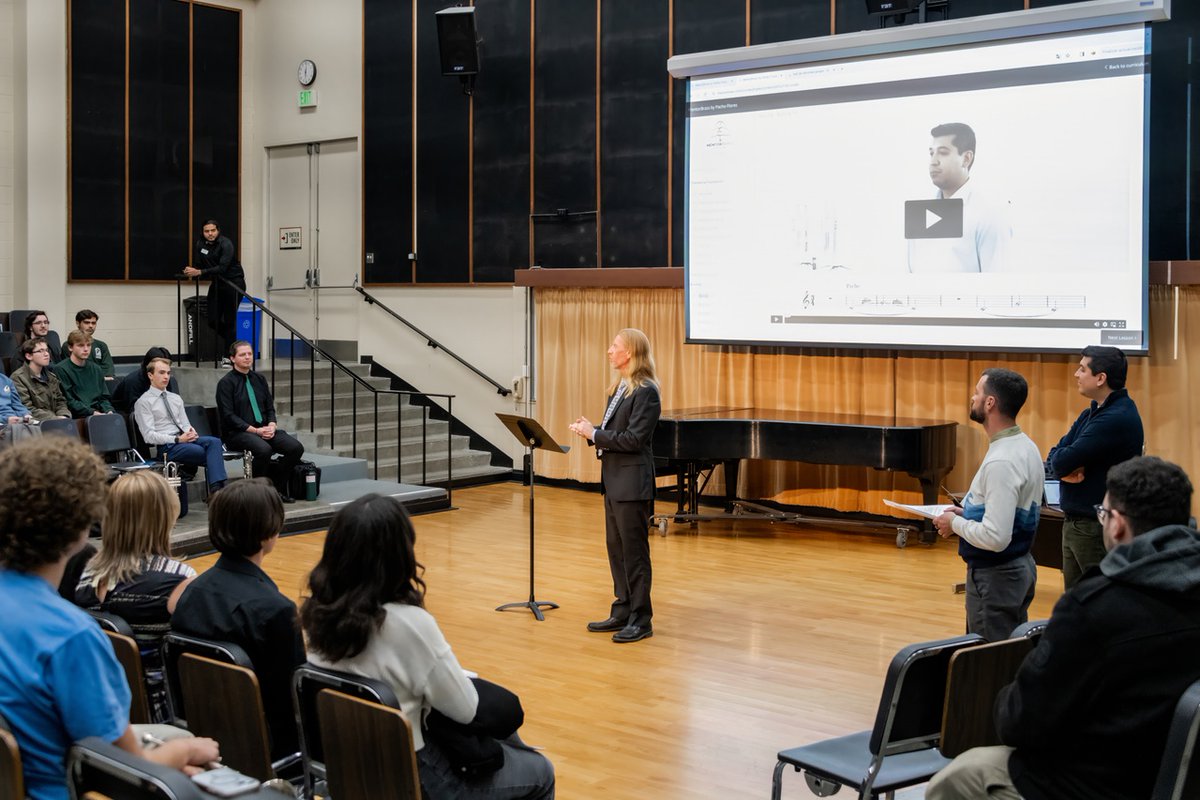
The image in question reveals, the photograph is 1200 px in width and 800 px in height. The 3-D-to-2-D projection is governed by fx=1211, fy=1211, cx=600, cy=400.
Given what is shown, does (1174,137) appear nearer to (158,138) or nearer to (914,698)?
(914,698)

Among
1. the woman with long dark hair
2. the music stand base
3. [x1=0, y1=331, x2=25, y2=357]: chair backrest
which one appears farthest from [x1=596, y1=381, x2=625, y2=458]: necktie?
[x1=0, y1=331, x2=25, y2=357]: chair backrest

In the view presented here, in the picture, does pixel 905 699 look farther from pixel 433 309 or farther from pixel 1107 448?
pixel 433 309

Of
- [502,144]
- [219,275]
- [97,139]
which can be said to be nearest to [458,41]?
[502,144]

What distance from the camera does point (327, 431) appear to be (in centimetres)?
1162

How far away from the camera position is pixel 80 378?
902 cm

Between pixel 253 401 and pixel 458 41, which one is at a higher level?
pixel 458 41

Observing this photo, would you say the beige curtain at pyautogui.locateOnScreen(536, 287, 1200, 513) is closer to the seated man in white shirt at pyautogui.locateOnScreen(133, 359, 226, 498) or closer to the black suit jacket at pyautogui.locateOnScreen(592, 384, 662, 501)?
the seated man in white shirt at pyautogui.locateOnScreen(133, 359, 226, 498)

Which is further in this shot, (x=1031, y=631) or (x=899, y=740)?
(x=1031, y=631)

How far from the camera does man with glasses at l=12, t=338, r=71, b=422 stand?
28.2 feet

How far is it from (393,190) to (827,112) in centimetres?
520

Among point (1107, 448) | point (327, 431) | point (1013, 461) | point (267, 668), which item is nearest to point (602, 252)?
point (327, 431)

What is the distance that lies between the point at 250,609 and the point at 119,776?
106 cm

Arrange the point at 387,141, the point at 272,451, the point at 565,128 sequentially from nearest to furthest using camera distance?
the point at 272,451
the point at 565,128
the point at 387,141

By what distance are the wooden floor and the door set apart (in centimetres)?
415
